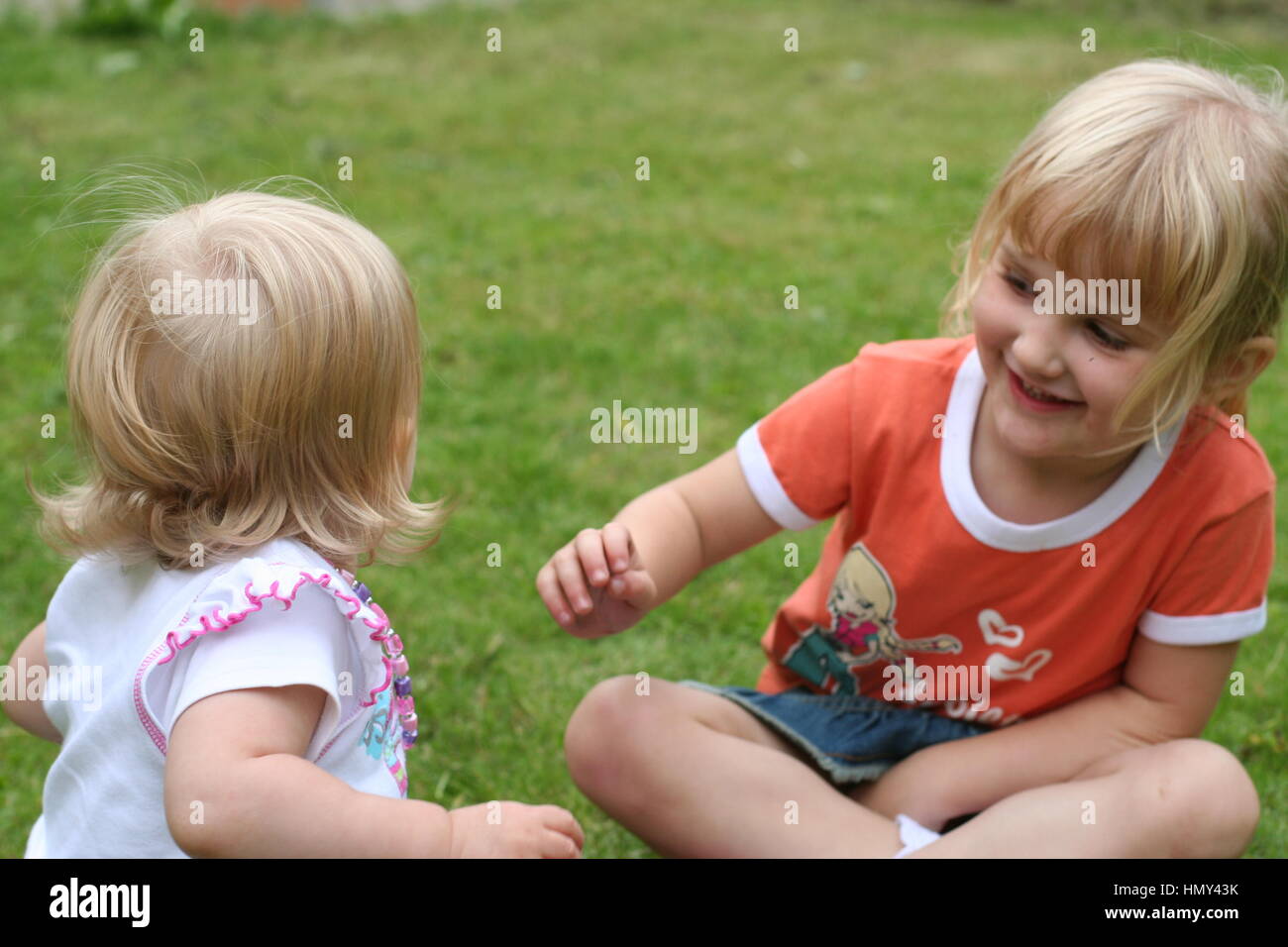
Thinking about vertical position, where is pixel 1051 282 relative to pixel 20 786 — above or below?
above

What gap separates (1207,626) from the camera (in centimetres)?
199

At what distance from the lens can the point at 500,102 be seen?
20.1ft

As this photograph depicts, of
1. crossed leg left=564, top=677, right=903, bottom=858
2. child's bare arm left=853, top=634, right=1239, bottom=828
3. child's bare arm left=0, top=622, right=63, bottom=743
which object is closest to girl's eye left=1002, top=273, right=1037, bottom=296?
child's bare arm left=853, top=634, right=1239, bottom=828

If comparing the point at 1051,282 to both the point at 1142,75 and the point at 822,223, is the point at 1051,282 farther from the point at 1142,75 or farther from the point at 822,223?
the point at 822,223

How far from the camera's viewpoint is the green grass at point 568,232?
8.74 feet

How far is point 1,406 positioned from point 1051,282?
2619mm

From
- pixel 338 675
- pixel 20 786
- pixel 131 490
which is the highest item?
pixel 131 490

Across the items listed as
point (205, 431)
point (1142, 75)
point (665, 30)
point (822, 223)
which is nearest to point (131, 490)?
point (205, 431)

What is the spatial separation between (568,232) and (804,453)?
108 inches

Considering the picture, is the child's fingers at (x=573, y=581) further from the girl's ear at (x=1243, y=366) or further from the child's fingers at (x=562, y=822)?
the girl's ear at (x=1243, y=366)

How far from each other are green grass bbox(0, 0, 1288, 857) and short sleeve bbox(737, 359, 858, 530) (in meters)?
0.63

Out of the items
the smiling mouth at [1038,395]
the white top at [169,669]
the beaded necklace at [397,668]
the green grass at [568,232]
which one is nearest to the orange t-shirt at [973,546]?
the smiling mouth at [1038,395]

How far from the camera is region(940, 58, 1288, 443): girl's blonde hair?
1794 millimetres

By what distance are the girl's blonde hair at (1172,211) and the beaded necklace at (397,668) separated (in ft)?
3.24
